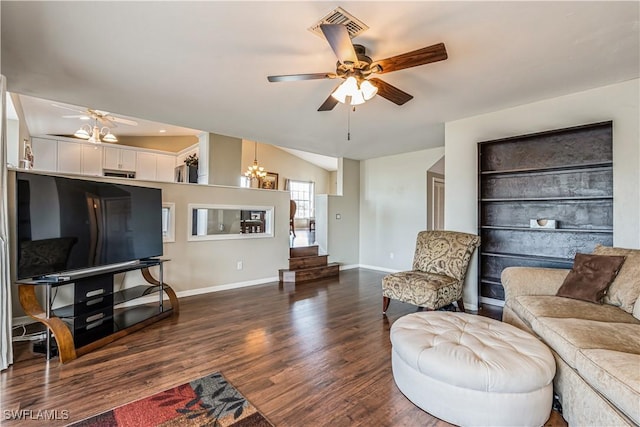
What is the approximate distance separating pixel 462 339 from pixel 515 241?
2.35m

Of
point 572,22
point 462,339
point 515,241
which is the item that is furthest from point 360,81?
point 515,241

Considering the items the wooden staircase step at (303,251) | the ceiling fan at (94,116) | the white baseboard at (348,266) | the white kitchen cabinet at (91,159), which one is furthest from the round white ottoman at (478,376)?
the white kitchen cabinet at (91,159)

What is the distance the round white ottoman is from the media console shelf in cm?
254

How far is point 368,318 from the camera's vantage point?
334 cm

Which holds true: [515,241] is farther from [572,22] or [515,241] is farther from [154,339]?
[154,339]

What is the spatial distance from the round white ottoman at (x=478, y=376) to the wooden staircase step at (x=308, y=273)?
10.8ft

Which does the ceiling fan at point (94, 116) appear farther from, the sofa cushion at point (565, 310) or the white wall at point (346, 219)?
the sofa cushion at point (565, 310)

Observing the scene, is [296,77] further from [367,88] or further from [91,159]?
[91,159]

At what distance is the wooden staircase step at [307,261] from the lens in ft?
17.7

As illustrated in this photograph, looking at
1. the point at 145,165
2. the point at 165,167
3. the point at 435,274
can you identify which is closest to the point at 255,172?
the point at 165,167

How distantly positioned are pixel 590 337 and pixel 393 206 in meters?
4.57

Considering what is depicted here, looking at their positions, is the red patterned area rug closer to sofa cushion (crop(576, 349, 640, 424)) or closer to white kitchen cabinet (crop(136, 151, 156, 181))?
sofa cushion (crop(576, 349, 640, 424))

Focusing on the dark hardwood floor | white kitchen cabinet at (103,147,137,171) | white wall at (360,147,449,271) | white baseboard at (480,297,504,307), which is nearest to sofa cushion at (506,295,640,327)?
the dark hardwood floor

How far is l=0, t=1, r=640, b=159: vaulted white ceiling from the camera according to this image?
6.05 feet
